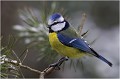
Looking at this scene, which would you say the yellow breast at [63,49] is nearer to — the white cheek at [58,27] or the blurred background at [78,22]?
the white cheek at [58,27]

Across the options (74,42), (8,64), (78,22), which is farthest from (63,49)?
(78,22)

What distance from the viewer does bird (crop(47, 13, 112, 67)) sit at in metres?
1.31

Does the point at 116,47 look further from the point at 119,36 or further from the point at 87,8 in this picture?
the point at 87,8

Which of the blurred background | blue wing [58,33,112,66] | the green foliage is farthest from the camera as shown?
the blurred background

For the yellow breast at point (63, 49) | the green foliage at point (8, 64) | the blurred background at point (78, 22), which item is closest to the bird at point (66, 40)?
the yellow breast at point (63, 49)

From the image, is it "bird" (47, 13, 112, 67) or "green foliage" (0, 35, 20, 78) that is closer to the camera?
"green foliage" (0, 35, 20, 78)

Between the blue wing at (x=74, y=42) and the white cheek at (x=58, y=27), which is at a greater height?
the white cheek at (x=58, y=27)

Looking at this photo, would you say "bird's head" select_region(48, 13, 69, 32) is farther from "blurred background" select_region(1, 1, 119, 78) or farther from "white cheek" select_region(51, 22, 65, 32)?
"blurred background" select_region(1, 1, 119, 78)

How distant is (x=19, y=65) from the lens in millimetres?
975

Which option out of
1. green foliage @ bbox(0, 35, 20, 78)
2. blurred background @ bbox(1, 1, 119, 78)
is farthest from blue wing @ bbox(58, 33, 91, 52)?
blurred background @ bbox(1, 1, 119, 78)

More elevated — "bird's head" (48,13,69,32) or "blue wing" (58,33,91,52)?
"bird's head" (48,13,69,32)

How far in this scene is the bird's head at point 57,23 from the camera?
1.33m

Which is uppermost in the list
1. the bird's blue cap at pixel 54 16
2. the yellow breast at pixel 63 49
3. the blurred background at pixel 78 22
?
the blurred background at pixel 78 22

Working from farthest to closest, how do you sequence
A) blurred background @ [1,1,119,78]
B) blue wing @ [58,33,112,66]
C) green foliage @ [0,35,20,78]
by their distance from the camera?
blurred background @ [1,1,119,78] < blue wing @ [58,33,112,66] < green foliage @ [0,35,20,78]
